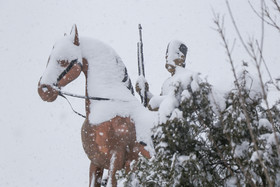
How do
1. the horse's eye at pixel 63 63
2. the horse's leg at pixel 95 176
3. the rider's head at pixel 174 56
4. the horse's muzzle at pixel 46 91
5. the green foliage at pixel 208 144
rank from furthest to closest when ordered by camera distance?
the rider's head at pixel 174 56
the horse's leg at pixel 95 176
the horse's eye at pixel 63 63
the horse's muzzle at pixel 46 91
the green foliage at pixel 208 144

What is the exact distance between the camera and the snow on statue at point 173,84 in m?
3.37

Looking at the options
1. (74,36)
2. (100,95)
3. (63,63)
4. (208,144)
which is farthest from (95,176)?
(208,144)

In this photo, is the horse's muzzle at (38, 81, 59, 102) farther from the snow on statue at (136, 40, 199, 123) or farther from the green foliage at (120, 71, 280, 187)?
the green foliage at (120, 71, 280, 187)

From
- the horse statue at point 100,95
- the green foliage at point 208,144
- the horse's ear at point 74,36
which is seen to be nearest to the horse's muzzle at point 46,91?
the horse statue at point 100,95

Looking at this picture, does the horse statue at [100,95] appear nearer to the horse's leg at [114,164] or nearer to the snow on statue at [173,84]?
the horse's leg at [114,164]

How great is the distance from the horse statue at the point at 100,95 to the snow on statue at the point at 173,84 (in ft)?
1.63

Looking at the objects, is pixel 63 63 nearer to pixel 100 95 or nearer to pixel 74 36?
pixel 74 36

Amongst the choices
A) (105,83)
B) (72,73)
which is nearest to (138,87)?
(105,83)

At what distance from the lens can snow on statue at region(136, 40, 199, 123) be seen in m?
3.37

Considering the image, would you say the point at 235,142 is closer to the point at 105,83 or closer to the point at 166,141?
the point at 166,141

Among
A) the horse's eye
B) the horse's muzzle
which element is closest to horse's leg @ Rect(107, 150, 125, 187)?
the horse's muzzle

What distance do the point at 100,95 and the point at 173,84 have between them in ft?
5.02

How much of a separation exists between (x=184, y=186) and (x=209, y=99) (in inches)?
36.9

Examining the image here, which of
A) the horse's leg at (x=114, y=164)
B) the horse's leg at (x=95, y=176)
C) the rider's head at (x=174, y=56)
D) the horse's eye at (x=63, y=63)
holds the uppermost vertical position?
the rider's head at (x=174, y=56)
